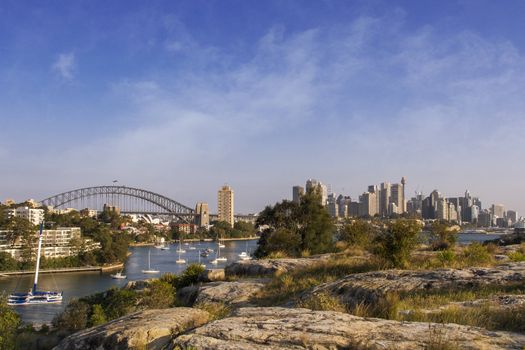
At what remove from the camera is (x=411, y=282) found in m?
6.98

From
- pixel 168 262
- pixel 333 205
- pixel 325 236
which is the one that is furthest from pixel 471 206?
pixel 325 236

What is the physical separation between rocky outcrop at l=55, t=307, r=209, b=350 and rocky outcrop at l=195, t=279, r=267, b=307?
279 cm

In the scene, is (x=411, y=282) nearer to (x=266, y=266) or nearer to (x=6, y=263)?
(x=266, y=266)

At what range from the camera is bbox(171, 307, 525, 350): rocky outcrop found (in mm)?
3730

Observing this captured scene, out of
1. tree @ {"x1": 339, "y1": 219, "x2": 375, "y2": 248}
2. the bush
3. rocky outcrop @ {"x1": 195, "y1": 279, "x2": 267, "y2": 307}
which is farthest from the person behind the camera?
tree @ {"x1": 339, "y1": 219, "x2": 375, "y2": 248}

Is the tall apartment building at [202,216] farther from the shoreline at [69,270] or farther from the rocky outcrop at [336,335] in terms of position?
the rocky outcrop at [336,335]

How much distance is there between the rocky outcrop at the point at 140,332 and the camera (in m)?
4.57

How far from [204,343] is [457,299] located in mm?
3590

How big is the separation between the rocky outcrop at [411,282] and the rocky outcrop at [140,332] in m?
2.21

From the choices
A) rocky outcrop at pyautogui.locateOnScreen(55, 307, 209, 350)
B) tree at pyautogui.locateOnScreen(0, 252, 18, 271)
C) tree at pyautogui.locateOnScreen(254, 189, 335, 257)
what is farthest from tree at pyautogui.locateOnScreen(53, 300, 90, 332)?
tree at pyautogui.locateOnScreen(0, 252, 18, 271)

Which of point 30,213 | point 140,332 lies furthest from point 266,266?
point 30,213

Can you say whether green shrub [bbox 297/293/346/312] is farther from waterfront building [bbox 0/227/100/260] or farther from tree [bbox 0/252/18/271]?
waterfront building [bbox 0/227/100/260]

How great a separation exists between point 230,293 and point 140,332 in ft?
14.3

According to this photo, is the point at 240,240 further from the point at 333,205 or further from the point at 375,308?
the point at 375,308
